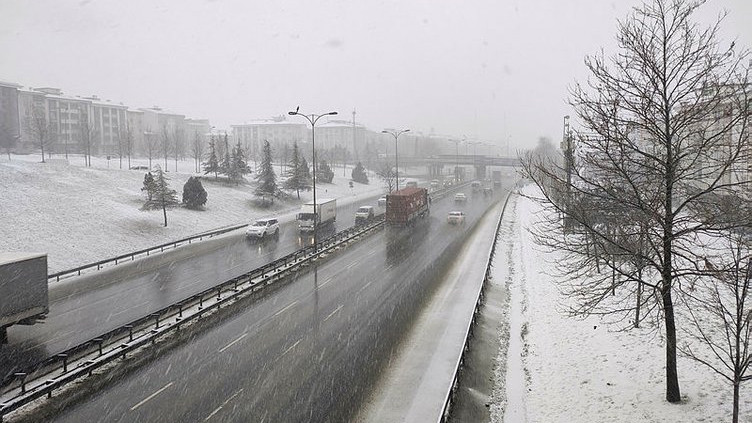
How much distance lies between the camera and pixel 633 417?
11.2m

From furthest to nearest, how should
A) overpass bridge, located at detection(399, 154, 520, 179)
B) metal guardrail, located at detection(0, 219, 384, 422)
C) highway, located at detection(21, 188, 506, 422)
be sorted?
overpass bridge, located at detection(399, 154, 520, 179), metal guardrail, located at detection(0, 219, 384, 422), highway, located at detection(21, 188, 506, 422)

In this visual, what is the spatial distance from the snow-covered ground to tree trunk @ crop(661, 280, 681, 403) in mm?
241

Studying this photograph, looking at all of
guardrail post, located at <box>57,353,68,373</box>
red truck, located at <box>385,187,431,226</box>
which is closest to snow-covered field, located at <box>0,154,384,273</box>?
red truck, located at <box>385,187,431,226</box>

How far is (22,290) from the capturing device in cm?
1659

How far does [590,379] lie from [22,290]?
1756 centimetres

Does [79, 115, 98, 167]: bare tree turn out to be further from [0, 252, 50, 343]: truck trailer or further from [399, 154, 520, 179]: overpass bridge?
[399, 154, 520, 179]: overpass bridge

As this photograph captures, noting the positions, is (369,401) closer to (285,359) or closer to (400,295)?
(285,359)

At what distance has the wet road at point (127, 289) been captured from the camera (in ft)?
55.0

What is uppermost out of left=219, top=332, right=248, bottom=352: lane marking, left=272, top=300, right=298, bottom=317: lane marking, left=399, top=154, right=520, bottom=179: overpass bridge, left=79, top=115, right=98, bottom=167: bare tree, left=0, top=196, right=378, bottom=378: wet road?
left=79, top=115, right=98, bottom=167: bare tree

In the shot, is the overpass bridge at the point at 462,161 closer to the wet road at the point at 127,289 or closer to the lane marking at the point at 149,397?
the wet road at the point at 127,289

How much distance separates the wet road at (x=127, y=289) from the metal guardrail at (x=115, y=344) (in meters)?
0.81

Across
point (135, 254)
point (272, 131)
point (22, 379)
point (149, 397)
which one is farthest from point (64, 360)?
point (272, 131)

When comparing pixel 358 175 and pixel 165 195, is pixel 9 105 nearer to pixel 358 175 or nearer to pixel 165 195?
pixel 358 175

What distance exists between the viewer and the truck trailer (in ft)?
52.5
